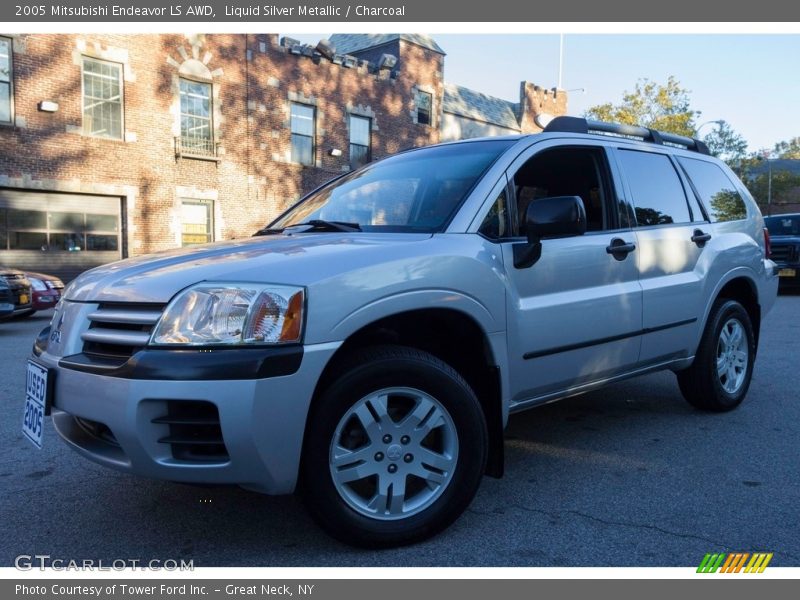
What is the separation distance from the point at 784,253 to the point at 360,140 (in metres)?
13.1

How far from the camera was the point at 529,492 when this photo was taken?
3412 mm

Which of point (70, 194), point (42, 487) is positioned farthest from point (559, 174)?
point (70, 194)

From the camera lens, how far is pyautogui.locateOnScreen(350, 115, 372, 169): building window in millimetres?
23125

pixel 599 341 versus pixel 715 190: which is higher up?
pixel 715 190

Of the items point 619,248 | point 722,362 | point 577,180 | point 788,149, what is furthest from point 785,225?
point 788,149

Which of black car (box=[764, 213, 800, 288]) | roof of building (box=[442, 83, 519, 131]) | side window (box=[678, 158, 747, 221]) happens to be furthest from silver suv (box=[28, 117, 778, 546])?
roof of building (box=[442, 83, 519, 131])

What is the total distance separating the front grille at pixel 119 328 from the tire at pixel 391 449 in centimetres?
67

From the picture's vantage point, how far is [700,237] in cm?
451

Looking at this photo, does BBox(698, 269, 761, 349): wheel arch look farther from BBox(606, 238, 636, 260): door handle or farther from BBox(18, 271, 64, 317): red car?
BBox(18, 271, 64, 317): red car

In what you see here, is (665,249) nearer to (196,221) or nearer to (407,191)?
(407,191)

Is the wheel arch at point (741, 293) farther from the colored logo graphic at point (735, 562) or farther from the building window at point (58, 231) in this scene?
the building window at point (58, 231)

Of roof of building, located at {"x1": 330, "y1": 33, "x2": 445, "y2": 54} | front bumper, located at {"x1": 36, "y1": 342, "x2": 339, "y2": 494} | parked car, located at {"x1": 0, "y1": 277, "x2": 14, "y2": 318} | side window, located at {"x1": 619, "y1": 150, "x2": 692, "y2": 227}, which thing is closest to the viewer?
front bumper, located at {"x1": 36, "y1": 342, "x2": 339, "y2": 494}

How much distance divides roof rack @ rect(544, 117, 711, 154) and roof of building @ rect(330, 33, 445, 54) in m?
20.7
